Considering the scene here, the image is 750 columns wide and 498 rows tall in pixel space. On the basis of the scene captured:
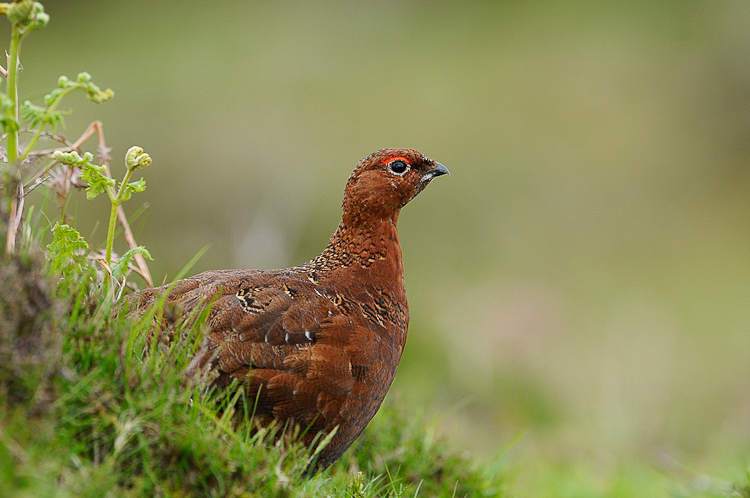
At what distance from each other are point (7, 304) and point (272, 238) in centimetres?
922

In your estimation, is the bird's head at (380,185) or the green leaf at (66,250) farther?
the bird's head at (380,185)

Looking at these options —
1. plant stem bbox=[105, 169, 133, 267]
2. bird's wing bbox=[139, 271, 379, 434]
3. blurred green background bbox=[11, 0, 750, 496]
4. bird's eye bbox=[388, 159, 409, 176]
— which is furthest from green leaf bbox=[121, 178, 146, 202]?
blurred green background bbox=[11, 0, 750, 496]

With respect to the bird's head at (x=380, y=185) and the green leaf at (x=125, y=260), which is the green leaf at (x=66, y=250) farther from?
the bird's head at (x=380, y=185)

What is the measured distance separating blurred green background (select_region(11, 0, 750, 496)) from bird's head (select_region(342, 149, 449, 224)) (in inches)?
108

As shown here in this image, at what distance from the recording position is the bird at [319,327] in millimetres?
3525

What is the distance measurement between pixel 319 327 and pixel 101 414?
1227 mm

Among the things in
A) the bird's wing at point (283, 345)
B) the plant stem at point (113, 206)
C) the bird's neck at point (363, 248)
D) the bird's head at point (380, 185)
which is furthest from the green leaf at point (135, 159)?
the bird's head at point (380, 185)

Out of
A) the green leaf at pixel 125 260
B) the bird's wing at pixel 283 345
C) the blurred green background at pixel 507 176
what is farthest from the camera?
the blurred green background at pixel 507 176

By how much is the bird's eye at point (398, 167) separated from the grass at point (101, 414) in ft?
5.31

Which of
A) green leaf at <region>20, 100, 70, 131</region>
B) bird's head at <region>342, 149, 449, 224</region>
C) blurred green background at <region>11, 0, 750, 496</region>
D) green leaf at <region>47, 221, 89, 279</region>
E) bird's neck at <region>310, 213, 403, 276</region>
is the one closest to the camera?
green leaf at <region>20, 100, 70, 131</region>

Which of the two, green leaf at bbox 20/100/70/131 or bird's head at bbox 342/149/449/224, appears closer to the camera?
green leaf at bbox 20/100/70/131

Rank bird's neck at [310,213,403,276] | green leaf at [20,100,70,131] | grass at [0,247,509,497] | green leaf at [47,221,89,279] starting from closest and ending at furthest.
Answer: grass at [0,247,509,497] < green leaf at [20,100,70,131] < green leaf at [47,221,89,279] < bird's neck at [310,213,403,276]

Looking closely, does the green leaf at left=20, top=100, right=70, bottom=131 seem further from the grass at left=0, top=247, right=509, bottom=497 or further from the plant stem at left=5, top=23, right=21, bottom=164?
the grass at left=0, top=247, right=509, bottom=497

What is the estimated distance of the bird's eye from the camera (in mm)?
4379
